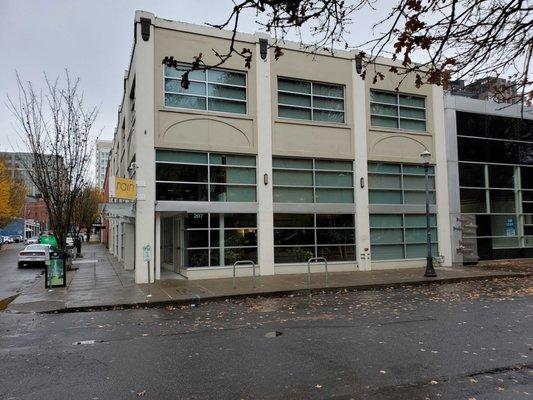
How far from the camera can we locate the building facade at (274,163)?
55.1 ft

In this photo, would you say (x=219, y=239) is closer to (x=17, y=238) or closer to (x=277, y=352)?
(x=277, y=352)

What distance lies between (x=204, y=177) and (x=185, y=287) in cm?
469

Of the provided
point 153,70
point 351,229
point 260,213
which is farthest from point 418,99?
point 153,70

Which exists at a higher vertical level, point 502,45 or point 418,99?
point 418,99

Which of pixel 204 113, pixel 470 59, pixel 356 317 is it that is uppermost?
pixel 204 113

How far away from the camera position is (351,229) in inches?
773

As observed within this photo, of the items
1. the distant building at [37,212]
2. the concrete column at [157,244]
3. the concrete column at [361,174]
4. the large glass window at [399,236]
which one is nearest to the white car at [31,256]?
the concrete column at [157,244]

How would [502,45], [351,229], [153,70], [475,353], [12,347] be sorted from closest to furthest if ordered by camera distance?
[502,45]
[475,353]
[12,347]
[153,70]
[351,229]

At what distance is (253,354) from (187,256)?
10664 mm

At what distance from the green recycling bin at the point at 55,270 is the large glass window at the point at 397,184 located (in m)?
12.7

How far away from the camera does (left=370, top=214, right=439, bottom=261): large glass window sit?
787 inches

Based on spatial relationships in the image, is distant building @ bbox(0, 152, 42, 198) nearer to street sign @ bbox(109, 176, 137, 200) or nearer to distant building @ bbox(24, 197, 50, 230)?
street sign @ bbox(109, 176, 137, 200)

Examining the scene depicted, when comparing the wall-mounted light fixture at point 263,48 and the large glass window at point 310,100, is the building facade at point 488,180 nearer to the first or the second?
the large glass window at point 310,100

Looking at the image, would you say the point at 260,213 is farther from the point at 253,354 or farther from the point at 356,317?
the point at 253,354
